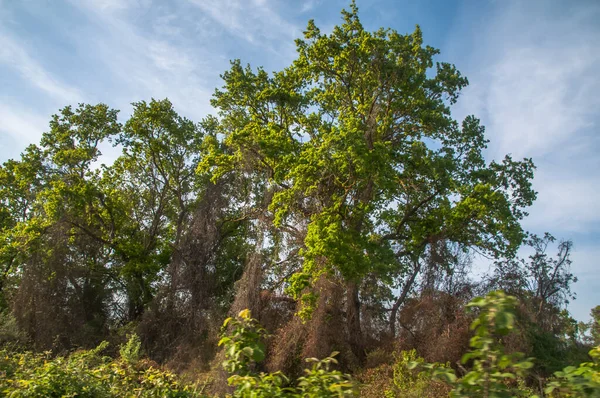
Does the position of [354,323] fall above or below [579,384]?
above

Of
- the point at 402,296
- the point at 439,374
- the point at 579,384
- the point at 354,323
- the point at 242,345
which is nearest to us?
the point at 579,384

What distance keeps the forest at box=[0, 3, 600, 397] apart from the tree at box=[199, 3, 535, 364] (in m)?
0.07

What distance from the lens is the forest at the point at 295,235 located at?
594 inches

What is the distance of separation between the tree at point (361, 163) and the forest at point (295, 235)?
0.24ft

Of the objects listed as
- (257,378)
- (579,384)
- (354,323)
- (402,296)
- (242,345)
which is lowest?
(257,378)

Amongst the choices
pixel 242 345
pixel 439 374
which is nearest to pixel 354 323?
pixel 242 345

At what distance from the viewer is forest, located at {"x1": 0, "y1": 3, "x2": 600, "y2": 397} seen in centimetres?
1509

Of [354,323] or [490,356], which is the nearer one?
[490,356]

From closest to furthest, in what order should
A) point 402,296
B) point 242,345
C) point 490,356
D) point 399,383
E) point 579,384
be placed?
1. point 579,384
2. point 490,356
3. point 242,345
4. point 399,383
5. point 402,296

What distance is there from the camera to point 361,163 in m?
14.6

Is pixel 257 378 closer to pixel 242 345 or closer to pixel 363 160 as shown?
pixel 242 345

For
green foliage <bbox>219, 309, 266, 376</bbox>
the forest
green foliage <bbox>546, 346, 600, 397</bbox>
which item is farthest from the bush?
green foliage <bbox>546, 346, 600, 397</bbox>

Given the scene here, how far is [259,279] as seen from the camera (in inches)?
658

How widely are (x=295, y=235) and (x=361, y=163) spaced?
13.5ft
